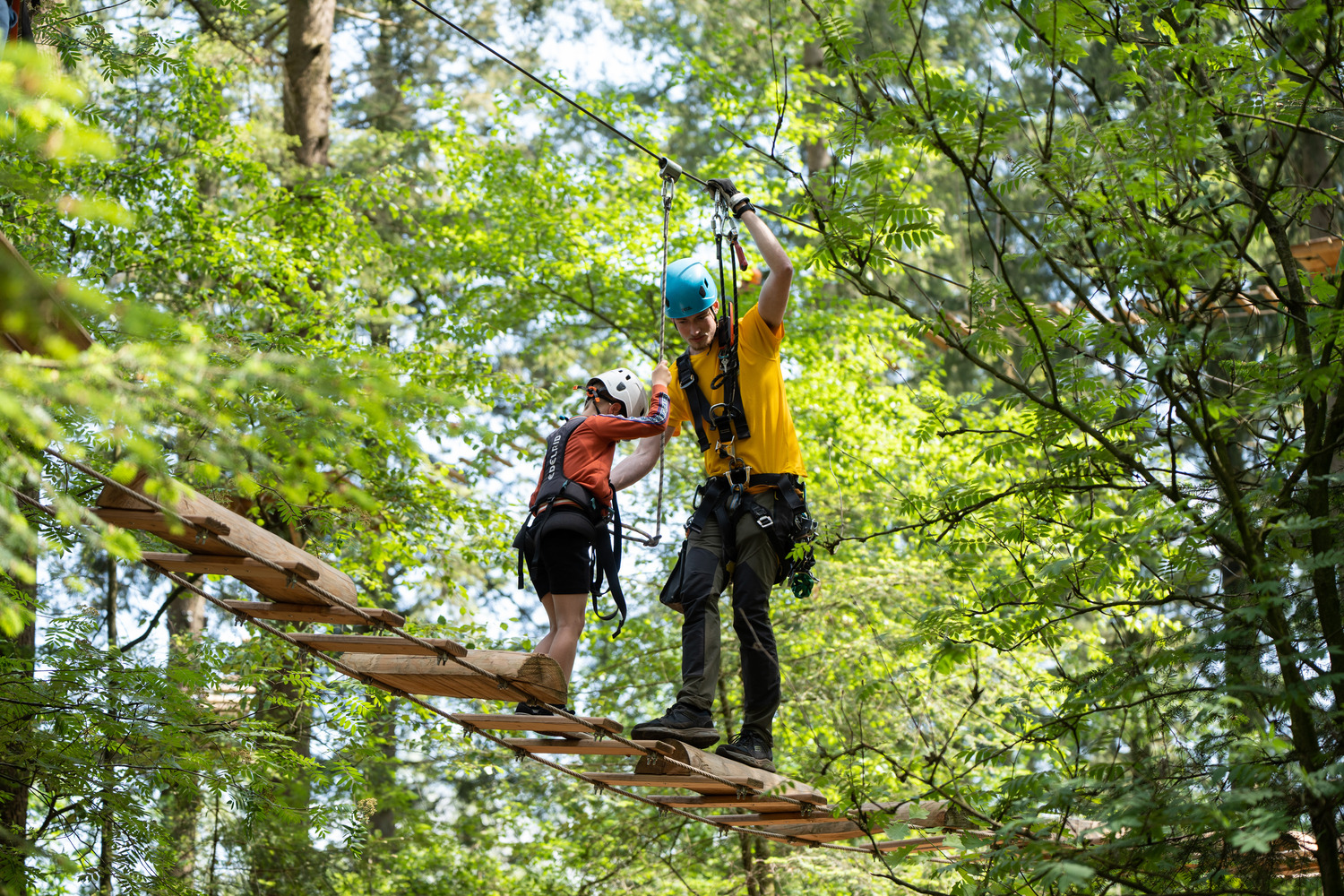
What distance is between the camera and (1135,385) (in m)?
4.60

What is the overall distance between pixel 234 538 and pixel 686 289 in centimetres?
175

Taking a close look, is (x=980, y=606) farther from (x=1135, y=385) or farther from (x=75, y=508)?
(x=75, y=508)

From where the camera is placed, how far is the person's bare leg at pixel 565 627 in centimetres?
427

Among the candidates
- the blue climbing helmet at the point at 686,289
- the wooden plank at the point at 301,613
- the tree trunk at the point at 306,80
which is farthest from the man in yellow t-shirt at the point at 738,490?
the tree trunk at the point at 306,80

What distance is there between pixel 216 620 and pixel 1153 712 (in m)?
10.0

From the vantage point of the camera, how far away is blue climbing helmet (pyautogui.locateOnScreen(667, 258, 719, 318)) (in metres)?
4.18

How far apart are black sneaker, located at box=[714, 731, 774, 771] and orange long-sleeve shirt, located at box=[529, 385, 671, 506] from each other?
0.98 m

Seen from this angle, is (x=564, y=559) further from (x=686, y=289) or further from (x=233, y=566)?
(x=233, y=566)

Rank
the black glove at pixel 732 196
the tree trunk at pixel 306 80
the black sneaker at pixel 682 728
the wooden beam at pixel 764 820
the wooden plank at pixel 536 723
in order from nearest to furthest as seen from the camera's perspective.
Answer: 1. the wooden plank at pixel 536 723
2. the black sneaker at pixel 682 728
3. the black glove at pixel 732 196
4. the wooden beam at pixel 764 820
5. the tree trunk at pixel 306 80

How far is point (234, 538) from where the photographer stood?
3273 millimetres

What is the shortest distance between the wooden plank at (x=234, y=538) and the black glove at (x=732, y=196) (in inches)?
71.4

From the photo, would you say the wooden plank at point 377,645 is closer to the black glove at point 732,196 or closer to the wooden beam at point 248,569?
the wooden beam at point 248,569

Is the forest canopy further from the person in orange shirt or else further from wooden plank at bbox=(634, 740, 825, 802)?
the person in orange shirt

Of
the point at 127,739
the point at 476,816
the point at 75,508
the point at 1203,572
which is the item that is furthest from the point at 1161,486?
the point at 476,816
